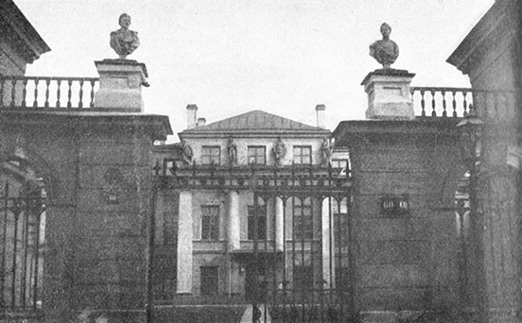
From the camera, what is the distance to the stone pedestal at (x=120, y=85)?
10258 mm

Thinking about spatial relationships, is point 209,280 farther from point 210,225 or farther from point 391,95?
point 391,95

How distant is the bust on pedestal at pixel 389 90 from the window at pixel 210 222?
22.6 meters

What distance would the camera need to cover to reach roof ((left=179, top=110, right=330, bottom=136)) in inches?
1305

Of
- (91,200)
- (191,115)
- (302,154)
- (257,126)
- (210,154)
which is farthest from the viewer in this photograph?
(191,115)

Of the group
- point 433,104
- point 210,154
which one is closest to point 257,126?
point 210,154

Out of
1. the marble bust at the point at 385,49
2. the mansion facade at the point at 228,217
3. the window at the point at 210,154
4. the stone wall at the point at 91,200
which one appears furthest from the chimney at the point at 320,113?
the stone wall at the point at 91,200

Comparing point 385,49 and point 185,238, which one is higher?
point 385,49

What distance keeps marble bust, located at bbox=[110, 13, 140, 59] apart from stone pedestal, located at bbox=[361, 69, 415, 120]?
4.02 m

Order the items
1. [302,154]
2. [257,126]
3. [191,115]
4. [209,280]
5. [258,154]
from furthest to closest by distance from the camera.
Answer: [191,115] → [257,126] → [258,154] → [302,154] → [209,280]

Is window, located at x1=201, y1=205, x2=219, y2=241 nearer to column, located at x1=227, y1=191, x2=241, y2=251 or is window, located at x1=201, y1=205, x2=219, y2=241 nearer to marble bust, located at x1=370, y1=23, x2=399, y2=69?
column, located at x1=227, y1=191, x2=241, y2=251

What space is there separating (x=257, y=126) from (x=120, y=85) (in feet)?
79.6

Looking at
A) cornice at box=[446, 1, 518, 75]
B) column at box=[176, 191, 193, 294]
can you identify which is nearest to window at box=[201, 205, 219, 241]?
column at box=[176, 191, 193, 294]

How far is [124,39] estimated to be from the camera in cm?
1045

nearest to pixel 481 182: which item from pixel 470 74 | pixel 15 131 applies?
pixel 470 74
